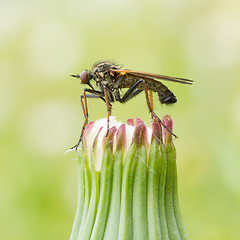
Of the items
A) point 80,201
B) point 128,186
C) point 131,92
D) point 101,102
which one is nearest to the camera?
point 128,186

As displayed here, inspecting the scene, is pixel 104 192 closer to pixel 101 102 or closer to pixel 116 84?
pixel 116 84

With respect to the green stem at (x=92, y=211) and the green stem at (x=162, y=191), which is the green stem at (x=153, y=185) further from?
the green stem at (x=92, y=211)

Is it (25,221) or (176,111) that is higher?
(176,111)

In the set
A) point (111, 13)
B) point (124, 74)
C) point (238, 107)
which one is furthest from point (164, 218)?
point (111, 13)

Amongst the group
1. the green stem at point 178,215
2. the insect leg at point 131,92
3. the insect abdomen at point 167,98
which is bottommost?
the green stem at point 178,215

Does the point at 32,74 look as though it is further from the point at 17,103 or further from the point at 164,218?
the point at 164,218

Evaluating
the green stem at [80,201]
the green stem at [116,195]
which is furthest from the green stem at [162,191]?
the green stem at [80,201]

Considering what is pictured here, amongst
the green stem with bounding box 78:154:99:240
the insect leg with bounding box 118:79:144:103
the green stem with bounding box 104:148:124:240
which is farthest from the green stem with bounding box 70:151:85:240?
the insect leg with bounding box 118:79:144:103

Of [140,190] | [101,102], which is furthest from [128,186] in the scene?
[101,102]
